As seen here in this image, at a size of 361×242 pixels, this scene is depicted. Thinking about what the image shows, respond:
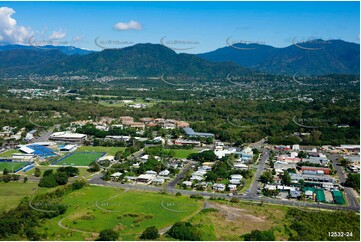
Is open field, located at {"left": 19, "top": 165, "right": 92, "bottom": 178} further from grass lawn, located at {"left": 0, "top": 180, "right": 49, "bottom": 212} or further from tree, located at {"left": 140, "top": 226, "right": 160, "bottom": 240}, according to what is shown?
tree, located at {"left": 140, "top": 226, "right": 160, "bottom": 240}

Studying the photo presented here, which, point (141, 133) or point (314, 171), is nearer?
point (314, 171)

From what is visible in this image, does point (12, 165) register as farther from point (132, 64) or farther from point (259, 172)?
point (132, 64)

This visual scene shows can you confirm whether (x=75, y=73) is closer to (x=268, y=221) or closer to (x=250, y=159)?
(x=250, y=159)

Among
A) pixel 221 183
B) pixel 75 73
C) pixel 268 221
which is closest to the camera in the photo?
pixel 268 221

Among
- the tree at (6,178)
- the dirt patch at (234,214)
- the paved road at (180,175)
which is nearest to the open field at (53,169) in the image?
the tree at (6,178)

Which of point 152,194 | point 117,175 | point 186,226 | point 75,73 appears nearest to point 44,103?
point 117,175

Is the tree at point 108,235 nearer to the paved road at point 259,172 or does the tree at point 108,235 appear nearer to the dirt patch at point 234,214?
the dirt patch at point 234,214

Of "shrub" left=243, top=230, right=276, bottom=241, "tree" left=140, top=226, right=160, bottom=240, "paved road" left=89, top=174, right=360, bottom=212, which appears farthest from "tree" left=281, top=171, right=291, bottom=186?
"tree" left=140, top=226, right=160, bottom=240
